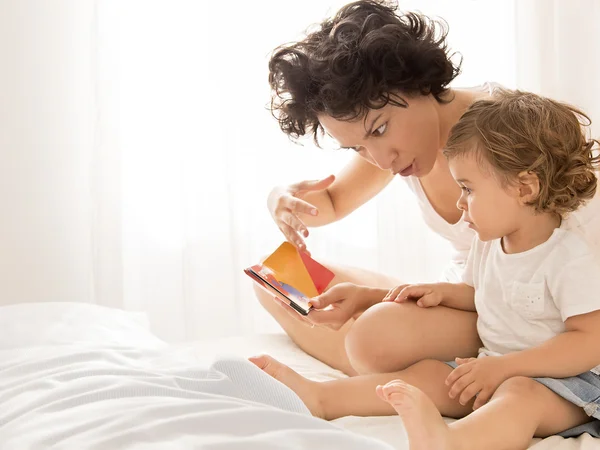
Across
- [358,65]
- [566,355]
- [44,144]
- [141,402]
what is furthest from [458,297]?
[44,144]

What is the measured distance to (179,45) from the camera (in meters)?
2.50

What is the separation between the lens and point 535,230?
129cm

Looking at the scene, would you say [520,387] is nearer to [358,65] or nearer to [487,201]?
[487,201]

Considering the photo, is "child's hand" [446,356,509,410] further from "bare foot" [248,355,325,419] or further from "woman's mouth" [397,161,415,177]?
"woman's mouth" [397,161,415,177]

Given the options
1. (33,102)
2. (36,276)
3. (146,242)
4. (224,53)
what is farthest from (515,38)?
(36,276)

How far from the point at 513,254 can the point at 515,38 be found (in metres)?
1.50

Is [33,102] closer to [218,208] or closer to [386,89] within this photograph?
[218,208]

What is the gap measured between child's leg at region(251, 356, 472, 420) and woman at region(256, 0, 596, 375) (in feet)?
0.22

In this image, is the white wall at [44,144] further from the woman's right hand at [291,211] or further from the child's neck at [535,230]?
the child's neck at [535,230]

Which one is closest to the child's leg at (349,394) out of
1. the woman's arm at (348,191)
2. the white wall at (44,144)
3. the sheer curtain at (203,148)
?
the woman's arm at (348,191)

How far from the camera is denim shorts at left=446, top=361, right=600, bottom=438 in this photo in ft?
3.85

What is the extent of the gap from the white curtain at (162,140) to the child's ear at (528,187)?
117 centimetres

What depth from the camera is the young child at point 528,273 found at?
3.83ft

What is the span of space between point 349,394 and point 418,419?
285mm
